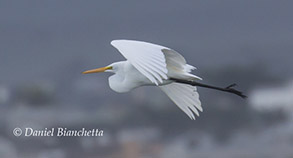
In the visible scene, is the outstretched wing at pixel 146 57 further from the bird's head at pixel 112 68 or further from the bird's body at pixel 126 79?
the bird's head at pixel 112 68

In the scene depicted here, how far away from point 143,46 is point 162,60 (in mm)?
488

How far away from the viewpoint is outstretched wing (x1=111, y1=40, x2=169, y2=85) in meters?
7.42

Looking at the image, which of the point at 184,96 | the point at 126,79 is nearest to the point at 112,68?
the point at 126,79

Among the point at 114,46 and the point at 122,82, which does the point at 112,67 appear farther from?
the point at 114,46

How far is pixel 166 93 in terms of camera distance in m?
9.48

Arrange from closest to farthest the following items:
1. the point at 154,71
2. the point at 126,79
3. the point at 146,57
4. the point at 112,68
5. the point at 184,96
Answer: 1. the point at 154,71
2. the point at 146,57
3. the point at 126,79
4. the point at 112,68
5. the point at 184,96

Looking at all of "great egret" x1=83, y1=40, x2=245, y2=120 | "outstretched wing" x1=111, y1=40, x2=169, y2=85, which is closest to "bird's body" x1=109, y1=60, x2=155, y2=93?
"great egret" x1=83, y1=40, x2=245, y2=120

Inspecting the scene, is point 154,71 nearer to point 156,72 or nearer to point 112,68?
point 156,72

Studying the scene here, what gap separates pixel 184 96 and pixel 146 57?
1.94 meters

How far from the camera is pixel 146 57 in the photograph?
7633 millimetres

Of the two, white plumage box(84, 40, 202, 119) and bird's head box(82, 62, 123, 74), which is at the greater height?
bird's head box(82, 62, 123, 74)

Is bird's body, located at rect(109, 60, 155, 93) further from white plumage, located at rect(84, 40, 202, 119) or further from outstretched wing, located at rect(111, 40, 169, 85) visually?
outstretched wing, located at rect(111, 40, 169, 85)

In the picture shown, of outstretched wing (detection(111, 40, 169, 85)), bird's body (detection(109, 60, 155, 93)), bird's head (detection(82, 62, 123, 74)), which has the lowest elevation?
outstretched wing (detection(111, 40, 169, 85))

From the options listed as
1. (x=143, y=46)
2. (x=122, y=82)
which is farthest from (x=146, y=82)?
(x=143, y=46)
